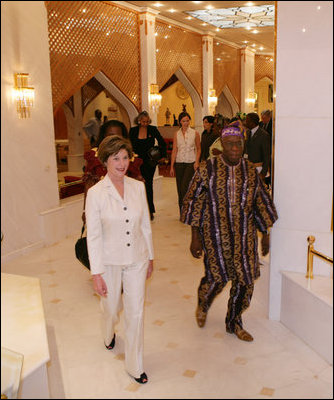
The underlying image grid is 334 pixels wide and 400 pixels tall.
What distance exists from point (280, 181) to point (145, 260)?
1.09 metres

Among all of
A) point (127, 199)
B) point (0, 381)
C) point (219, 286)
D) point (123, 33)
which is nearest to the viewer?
point (0, 381)

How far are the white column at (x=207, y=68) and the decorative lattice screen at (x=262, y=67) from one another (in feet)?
15.0

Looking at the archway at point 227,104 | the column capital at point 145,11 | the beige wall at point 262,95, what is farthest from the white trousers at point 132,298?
the beige wall at point 262,95

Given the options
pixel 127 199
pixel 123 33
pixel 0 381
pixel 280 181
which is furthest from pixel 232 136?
pixel 123 33

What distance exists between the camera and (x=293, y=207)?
9.85 feet

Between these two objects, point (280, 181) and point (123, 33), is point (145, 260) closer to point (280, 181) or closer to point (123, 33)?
point (280, 181)

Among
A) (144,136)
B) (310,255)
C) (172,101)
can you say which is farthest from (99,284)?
(172,101)

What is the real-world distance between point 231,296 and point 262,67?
14589 millimetres

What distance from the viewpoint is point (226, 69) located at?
1362 cm

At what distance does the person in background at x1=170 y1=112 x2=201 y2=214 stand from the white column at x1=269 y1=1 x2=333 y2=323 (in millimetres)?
3331

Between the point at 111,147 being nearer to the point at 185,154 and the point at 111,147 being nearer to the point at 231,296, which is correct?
the point at 231,296

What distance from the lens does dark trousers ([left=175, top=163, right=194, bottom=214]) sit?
646cm

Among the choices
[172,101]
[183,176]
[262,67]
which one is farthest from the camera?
[172,101]

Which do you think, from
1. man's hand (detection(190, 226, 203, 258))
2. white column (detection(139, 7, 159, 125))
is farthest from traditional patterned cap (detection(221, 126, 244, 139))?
white column (detection(139, 7, 159, 125))
